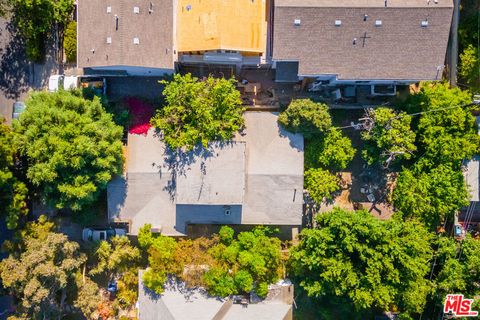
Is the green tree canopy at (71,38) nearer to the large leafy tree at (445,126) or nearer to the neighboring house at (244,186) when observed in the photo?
the neighboring house at (244,186)

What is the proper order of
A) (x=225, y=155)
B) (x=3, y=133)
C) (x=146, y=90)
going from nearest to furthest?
(x=3, y=133)
(x=225, y=155)
(x=146, y=90)

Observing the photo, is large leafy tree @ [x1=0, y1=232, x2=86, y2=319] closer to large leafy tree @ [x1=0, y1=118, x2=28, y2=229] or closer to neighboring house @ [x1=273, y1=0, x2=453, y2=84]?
large leafy tree @ [x1=0, y1=118, x2=28, y2=229]

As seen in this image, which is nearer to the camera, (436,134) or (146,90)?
(436,134)

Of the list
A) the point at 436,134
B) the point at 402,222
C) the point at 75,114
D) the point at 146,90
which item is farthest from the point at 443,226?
the point at 75,114

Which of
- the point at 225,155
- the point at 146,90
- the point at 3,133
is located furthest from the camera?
the point at 146,90

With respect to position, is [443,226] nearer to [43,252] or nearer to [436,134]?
[436,134]

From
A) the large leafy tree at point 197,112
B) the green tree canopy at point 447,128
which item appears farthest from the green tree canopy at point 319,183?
the green tree canopy at point 447,128
